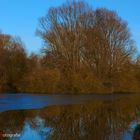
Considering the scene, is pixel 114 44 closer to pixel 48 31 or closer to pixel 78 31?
pixel 78 31

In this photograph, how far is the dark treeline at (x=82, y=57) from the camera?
6438cm

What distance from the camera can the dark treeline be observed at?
211ft

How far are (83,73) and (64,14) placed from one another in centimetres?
1149

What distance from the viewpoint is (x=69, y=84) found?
6444 centimetres

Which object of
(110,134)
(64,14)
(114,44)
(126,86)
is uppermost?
(64,14)

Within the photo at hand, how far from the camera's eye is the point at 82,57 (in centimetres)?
6700

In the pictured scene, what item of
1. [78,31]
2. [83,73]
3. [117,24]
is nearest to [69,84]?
[83,73]

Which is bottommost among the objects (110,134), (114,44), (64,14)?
(110,134)

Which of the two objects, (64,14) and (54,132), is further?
(64,14)

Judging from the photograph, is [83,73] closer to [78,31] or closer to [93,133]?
[78,31]

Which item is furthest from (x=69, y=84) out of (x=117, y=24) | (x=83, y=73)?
(x=117, y=24)

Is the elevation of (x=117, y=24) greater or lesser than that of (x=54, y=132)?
greater

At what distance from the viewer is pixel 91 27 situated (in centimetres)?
6488

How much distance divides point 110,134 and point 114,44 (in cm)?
Result: 5107
